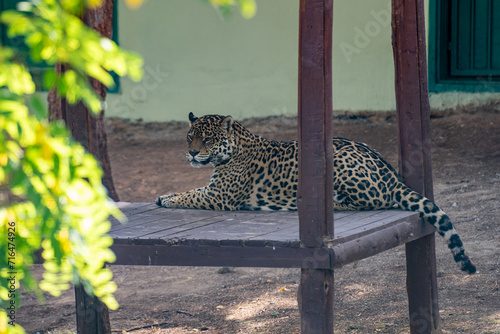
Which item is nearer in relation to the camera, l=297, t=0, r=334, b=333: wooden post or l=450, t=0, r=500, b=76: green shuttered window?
l=297, t=0, r=334, b=333: wooden post

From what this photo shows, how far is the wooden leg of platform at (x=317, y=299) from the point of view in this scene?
341 centimetres

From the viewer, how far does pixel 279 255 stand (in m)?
3.45

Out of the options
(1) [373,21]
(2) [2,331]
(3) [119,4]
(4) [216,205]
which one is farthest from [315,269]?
(3) [119,4]

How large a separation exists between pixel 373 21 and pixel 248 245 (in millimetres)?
6252

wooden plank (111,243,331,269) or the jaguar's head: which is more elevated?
the jaguar's head

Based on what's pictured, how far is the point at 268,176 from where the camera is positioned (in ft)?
15.6

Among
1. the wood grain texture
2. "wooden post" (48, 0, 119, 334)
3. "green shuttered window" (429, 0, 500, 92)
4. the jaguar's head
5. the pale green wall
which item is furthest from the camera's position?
Result: the pale green wall

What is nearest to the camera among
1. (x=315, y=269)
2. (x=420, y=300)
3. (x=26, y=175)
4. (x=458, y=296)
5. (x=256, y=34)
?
(x=26, y=175)

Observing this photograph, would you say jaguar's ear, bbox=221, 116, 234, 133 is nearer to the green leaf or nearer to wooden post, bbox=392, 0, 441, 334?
wooden post, bbox=392, 0, 441, 334

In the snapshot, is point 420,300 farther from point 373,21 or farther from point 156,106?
point 156,106

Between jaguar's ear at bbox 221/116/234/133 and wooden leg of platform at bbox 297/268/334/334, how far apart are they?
1638 millimetres

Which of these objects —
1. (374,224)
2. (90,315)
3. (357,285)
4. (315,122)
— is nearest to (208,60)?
(357,285)

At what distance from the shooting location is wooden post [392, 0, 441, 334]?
14.6 ft

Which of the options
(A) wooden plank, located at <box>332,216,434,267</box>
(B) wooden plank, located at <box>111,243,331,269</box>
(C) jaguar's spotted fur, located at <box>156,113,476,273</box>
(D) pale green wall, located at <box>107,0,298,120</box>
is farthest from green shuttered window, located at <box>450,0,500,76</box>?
(B) wooden plank, located at <box>111,243,331,269</box>
